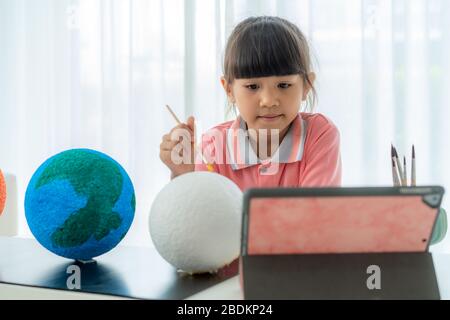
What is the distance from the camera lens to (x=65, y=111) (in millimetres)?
2602

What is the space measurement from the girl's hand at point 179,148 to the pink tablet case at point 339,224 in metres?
0.36

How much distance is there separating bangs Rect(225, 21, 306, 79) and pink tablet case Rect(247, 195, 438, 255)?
23.5 inches

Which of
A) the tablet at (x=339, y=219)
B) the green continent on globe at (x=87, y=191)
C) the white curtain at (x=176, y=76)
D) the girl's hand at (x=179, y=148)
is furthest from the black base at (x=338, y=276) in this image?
the white curtain at (x=176, y=76)

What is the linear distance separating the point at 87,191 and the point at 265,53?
55 centimetres

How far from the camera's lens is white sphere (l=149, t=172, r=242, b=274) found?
62 cm

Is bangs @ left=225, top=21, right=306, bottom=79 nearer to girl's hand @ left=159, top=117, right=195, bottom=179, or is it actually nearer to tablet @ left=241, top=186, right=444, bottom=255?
girl's hand @ left=159, top=117, right=195, bottom=179

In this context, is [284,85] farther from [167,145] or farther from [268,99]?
[167,145]

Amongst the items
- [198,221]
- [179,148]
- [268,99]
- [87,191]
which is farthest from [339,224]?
[268,99]

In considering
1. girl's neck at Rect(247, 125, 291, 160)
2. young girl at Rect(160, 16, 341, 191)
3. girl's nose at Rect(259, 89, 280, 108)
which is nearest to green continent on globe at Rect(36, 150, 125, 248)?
young girl at Rect(160, 16, 341, 191)

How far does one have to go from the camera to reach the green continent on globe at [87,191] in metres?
0.67

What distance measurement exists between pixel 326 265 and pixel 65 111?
2.22m

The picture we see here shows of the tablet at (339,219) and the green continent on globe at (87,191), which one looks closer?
the tablet at (339,219)

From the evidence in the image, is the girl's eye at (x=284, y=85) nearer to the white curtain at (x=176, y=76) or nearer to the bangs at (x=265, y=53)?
the bangs at (x=265, y=53)

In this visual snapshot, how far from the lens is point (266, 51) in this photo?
1.11 meters
